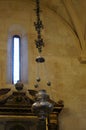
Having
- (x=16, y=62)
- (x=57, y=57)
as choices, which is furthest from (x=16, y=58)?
(x=57, y=57)

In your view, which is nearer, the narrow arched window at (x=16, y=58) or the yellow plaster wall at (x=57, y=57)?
the yellow plaster wall at (x=57, y=57)

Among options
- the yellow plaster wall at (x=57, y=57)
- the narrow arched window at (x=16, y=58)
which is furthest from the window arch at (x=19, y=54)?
the yellow plaster wall at (x=57, y=57)

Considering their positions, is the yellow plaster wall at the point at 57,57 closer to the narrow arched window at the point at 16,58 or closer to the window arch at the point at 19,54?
the window arch at the point at 19,54

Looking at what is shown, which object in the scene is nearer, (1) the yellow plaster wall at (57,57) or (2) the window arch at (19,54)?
(1) the yellow plaster wall at (57,57)

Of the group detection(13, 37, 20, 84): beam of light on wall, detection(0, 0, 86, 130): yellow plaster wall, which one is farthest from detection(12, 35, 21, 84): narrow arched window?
detection(0, 0, 86, 130): yellow plaster wall

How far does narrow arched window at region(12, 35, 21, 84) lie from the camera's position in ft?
43.0

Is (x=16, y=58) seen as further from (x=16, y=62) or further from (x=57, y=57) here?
(x=57, y=57)

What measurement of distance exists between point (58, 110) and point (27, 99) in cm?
103

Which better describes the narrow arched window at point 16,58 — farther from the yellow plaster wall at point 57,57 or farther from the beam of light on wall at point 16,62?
the yellow plaster wall at point 57,57

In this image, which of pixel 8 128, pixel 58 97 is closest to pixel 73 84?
pixel 58 97

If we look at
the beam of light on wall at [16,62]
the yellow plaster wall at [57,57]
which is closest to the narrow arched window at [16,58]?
the beam of light on wall at [16,62]

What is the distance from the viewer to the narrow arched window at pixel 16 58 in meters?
13.1

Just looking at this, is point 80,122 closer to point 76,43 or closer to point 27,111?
point 27,111

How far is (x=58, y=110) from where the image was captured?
12.4m
